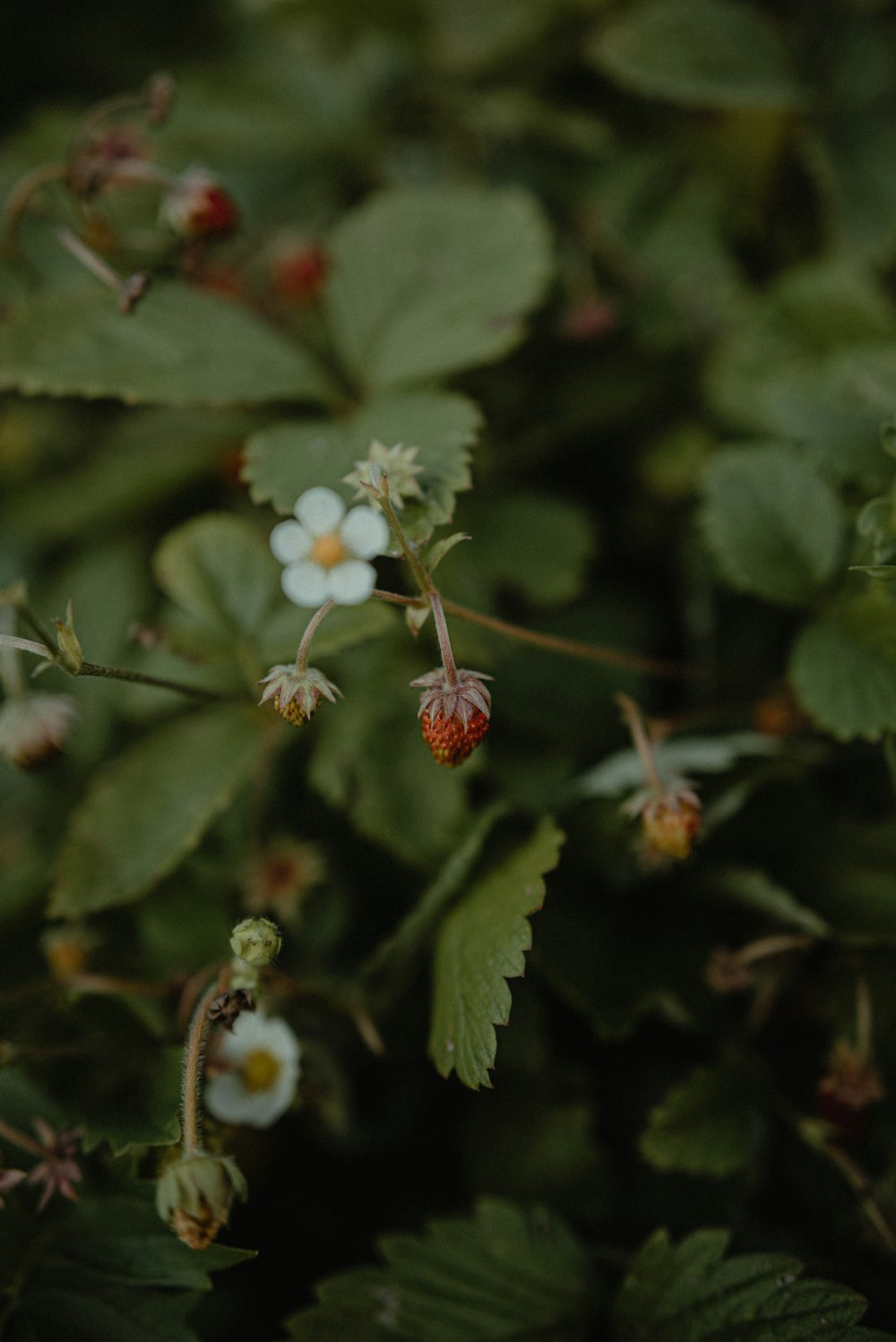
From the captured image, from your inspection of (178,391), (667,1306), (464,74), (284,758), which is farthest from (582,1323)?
(464,74)

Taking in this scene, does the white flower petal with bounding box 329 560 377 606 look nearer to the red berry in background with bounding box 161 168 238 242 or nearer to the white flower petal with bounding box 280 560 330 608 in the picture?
the white flower petal with bounding box 280 560 330 608

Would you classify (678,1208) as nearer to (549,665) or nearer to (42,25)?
(549,665)

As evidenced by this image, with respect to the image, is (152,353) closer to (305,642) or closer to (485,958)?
(305,642)

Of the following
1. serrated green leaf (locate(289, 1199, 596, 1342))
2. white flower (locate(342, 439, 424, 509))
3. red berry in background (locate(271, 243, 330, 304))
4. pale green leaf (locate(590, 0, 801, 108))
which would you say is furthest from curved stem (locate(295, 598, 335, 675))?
pale green leaf (locate(590, 0, 801, 108))

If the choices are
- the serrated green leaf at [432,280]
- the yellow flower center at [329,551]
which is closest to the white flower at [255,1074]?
the yellow flower center at [329,551]

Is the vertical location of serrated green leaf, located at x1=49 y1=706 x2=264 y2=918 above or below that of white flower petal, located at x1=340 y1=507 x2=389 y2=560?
below

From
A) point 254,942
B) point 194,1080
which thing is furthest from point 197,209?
point 194,1080
